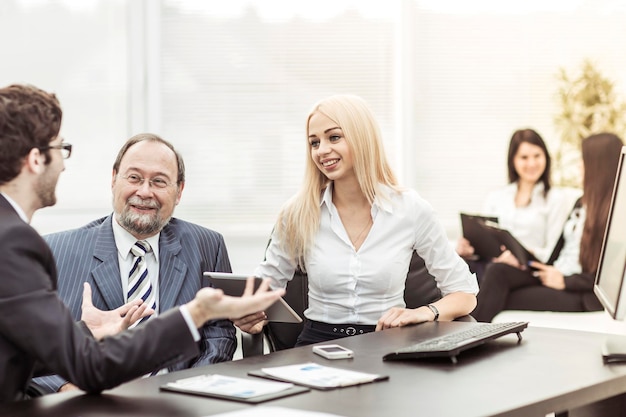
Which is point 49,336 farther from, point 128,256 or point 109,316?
point 128,256

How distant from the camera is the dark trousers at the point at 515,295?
213 inches

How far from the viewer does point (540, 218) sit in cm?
589

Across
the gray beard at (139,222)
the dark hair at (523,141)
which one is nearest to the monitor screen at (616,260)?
the gray beard at (139,222)

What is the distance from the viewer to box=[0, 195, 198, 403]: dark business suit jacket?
175 centimetres

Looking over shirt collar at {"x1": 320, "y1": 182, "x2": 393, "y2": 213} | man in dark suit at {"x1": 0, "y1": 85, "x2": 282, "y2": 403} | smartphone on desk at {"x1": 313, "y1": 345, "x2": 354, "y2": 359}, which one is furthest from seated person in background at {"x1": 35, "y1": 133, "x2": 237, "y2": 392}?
man in dark suit at {"x1": 0, "y1": 85, "x2": 282, "y2": 403}

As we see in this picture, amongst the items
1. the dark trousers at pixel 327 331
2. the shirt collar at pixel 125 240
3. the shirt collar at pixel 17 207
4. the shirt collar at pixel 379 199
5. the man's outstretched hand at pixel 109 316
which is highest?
the shirt collar at pixel 17 207

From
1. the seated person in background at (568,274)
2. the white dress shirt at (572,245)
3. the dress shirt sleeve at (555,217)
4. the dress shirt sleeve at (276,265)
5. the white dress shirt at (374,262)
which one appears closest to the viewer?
the white dress shirt at (374,262)

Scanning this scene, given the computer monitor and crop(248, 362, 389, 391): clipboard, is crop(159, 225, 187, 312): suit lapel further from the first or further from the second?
the computer monitor

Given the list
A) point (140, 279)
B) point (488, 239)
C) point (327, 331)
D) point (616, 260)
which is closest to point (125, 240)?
point (140, 279)

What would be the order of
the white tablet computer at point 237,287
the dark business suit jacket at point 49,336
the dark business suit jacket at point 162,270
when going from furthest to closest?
the dark business suit jacket at point 162,270 < the white tablet computer at point 237,287 < the dark business suit jacket at point 49,336

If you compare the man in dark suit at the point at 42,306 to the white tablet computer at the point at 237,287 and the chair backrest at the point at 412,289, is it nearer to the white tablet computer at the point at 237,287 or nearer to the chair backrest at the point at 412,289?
the white tablet computer at the point at 237,287

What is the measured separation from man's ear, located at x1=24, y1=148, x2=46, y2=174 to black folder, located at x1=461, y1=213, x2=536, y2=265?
12.9 ft

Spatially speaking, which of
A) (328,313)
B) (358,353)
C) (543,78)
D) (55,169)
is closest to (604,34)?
(543,78)

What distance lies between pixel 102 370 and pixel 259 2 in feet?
16.0
